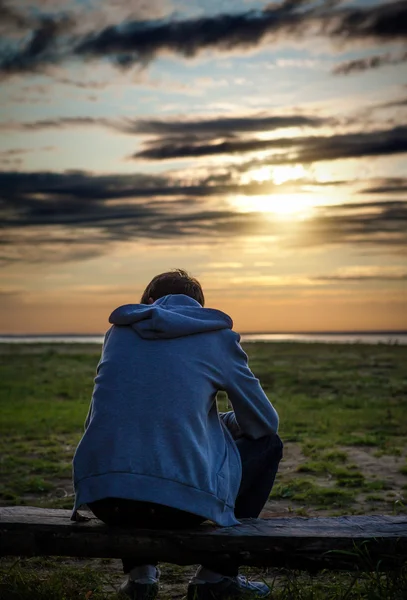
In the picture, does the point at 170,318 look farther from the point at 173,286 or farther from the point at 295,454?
the point at 295,454

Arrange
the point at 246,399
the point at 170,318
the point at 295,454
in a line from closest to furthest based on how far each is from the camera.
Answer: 1. the point at 170,318
2. the point at 246,399
3. the point at 295,454

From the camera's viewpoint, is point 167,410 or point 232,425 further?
point 232,425

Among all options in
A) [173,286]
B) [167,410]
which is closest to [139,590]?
[167,410]

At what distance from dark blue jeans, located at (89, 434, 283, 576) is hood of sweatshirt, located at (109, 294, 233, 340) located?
782mm

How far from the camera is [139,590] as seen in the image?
13.0ft

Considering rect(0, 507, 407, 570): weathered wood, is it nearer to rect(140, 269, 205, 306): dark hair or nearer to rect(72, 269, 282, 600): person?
rect(72, 269, 282, 600): person

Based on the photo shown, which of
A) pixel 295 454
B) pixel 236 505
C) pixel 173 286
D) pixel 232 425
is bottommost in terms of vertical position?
pixel 295 454

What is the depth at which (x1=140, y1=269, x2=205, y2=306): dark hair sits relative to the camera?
155 inches

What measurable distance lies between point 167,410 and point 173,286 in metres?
0.75

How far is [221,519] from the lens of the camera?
12.0 ft

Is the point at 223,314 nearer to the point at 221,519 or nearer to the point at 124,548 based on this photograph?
the point at 221,519

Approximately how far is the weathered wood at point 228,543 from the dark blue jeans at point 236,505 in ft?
0.20

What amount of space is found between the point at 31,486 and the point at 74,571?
3.32m

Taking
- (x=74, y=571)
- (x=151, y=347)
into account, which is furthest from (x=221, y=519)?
(x=74, y=571)
